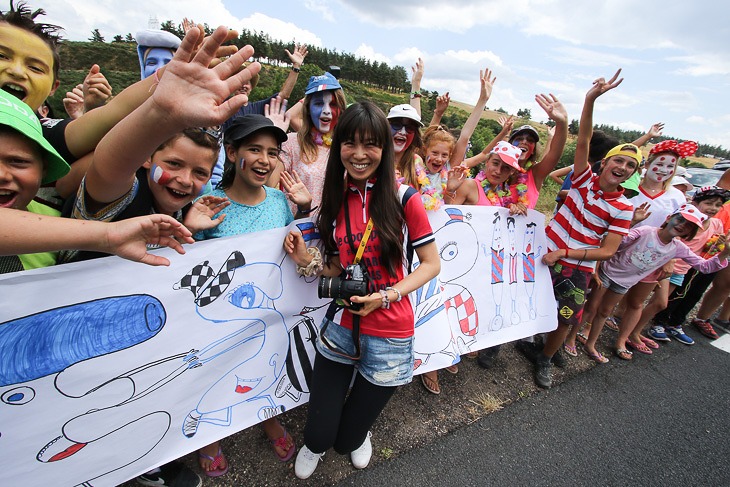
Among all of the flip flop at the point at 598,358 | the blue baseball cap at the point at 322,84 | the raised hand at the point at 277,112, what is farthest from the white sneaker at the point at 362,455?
the flip flop at the point at 598,358

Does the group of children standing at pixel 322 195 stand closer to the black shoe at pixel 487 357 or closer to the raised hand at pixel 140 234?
the raised hand at pixel 140 234

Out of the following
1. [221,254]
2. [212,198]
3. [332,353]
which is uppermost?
[212,198]

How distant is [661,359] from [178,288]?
17.1 feet

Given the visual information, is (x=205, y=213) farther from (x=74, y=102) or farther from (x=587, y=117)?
(x=587, y=117)

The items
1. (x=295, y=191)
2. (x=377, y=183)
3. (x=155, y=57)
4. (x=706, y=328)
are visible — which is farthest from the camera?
(x=706, y=328)

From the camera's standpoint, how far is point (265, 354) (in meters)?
2.07

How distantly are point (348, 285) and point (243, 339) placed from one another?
0.79 m

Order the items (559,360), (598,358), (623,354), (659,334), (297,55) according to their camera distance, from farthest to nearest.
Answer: (659,334), (297,55), (623,354), (598,358), (559,360)

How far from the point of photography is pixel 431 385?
2.85 metres

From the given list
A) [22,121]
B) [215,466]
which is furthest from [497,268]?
[22,121]

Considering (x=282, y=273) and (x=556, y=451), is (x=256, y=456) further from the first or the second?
(x=556, y=451)

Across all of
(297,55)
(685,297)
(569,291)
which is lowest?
(685,297)

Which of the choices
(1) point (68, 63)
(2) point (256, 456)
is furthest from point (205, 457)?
(1) point (68, 63)

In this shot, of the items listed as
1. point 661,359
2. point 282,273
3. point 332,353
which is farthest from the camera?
point 661,359
